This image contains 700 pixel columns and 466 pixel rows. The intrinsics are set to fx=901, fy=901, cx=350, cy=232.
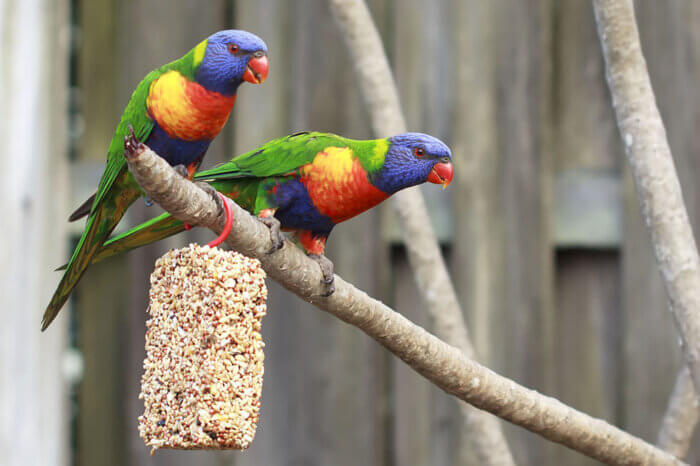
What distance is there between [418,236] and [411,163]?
1.87 feet

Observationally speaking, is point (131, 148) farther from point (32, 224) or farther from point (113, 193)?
point (32, 224)

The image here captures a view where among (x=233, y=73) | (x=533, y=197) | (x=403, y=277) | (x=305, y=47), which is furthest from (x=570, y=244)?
(x=233, y=73)

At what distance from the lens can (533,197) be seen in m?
2.67

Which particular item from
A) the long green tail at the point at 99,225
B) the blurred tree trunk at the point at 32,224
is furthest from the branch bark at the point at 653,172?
the blurred tree trunk at the point at 32,224

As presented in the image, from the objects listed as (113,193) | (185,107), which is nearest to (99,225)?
(113,193)

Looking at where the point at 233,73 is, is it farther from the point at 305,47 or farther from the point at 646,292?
the point at 646,292

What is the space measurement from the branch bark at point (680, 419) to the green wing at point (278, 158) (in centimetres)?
111

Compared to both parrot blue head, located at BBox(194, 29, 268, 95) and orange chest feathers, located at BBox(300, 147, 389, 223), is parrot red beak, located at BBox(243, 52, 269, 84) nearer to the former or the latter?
parrot blue head, located at BBox(194, 29, 268, 95)

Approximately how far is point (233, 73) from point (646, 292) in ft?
4.99

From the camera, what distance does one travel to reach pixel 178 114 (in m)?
1.69

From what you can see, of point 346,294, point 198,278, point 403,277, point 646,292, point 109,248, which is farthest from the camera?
point 403,277

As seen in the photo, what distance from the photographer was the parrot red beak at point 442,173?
1.83 metres

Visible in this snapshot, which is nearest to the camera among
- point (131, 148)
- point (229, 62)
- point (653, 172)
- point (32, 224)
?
point (131, 148)

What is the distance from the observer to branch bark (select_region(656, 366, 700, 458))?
231 centimetres
